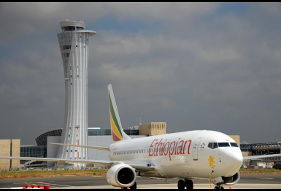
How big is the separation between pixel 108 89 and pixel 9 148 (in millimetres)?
87408

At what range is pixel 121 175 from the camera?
32688mm

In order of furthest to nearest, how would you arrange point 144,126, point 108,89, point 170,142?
1. point 144,126
2. point 108,89
3. point 170,142

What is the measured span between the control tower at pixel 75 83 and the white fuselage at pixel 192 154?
94.8 m

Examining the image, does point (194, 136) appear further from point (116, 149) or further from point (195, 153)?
point (116, 149)

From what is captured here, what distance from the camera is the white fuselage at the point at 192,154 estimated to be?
27.8 meters

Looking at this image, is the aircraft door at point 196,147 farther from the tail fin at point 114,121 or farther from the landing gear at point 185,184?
the tail fin at point 114,121

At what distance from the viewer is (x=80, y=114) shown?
132875 mm

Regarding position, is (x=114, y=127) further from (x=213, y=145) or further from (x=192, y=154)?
(x=213, y=145)

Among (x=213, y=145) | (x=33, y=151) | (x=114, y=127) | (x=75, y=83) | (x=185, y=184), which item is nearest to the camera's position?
(x=213, y=145)


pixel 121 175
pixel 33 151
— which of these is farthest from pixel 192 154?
pixel 33 151

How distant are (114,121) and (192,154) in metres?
20.2

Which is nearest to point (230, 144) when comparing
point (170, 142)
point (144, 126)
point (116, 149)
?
point (170, 142)

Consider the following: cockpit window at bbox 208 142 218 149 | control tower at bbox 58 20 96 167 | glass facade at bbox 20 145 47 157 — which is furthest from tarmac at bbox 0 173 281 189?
glass facade at bbox 20 145 47 157

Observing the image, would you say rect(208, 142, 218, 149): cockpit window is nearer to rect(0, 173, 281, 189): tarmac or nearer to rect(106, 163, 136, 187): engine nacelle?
rect(106, 163, 136, 187): engine nacelle
